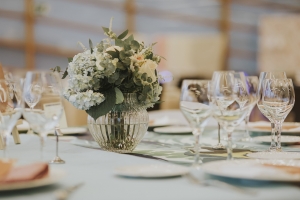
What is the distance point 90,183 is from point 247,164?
14.8 inches

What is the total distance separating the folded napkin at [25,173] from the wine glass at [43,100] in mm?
174

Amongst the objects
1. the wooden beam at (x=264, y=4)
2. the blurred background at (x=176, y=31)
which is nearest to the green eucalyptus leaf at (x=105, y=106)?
the blurred background at (x=176, y=31)

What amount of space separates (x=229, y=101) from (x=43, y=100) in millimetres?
465

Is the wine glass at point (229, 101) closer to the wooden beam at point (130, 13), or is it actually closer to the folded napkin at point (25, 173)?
the folded napkin at point (25, 173)

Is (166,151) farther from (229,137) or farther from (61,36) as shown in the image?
(61,36)

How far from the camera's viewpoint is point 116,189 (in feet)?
3.59

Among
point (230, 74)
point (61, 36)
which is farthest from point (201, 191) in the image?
point (61, 36)

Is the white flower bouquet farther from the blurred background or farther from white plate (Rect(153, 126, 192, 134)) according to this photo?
the blurred background

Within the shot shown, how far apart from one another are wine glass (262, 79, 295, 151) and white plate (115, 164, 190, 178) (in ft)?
1.91

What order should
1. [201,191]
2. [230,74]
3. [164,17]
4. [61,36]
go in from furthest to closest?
1. [164,17]
2. [61,36]
3. [230,74]
4. [201,191]

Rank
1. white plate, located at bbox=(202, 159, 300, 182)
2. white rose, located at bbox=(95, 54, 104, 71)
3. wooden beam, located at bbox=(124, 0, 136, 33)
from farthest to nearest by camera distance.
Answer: wooden beam, located at bbox=(124, 0, 136, 33)
white rose, located at bbox=(95, 54, 104, 71)
white plate, located at bbox=(202, 159, 300, 182)

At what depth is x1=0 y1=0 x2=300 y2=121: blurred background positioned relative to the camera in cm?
1053

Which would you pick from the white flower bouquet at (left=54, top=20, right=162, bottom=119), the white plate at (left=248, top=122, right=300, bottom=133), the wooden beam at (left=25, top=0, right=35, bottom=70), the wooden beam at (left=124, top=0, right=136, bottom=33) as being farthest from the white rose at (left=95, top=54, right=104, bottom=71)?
the wooden beam at (left=124, top=0, right=136, bottom=33)

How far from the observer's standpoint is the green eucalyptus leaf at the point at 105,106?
1702 millimetres
